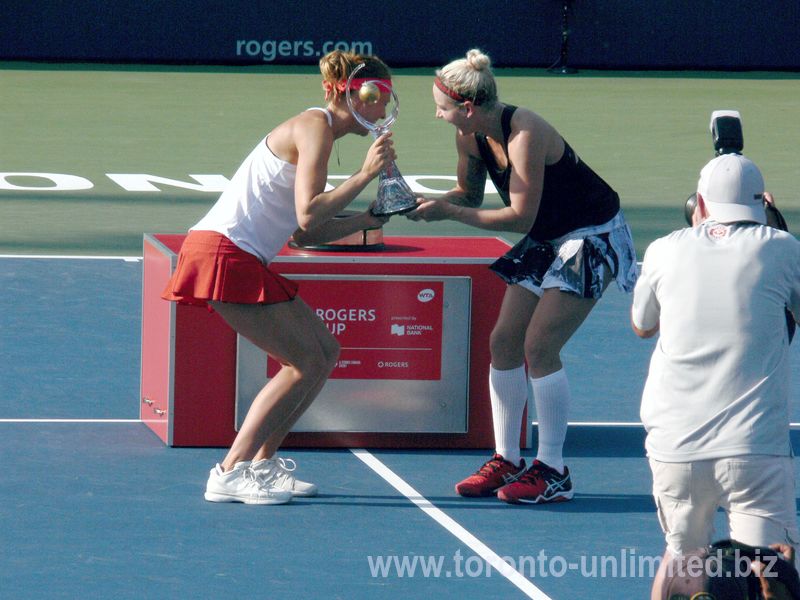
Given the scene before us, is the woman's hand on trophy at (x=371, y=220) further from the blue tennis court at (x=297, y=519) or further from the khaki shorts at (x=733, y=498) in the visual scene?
the khaki shorts at (x=733, y=498)

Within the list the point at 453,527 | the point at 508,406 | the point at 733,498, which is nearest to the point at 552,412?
the point at 508,406

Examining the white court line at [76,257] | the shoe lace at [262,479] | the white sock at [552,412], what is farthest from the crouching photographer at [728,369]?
the white court line at [76,257]

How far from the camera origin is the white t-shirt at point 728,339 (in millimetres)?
4488

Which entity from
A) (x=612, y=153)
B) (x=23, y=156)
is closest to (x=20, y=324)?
(x=23, y=156)

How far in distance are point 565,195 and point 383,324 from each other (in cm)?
126

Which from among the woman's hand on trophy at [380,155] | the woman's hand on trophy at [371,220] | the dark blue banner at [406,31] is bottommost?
the woman's hand on trophy at [371,220]

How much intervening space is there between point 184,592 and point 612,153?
13.2 meters

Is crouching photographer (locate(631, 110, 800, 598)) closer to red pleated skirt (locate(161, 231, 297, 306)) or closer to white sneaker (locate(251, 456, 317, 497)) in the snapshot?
red pleated skirt (locate(161, 231, 297, 306))

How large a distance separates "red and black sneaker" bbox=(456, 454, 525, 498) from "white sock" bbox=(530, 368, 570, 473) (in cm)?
16

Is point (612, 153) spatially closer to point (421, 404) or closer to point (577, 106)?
point (577, 106)

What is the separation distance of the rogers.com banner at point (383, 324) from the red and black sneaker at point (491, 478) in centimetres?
75

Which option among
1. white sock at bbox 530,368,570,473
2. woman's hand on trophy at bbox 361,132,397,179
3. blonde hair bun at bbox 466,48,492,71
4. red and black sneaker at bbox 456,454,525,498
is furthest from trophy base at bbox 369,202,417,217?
red and black sneaker at bbox 456,454,525,498

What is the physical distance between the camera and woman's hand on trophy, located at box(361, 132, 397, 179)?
622cm

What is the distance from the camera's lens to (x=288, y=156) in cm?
637
